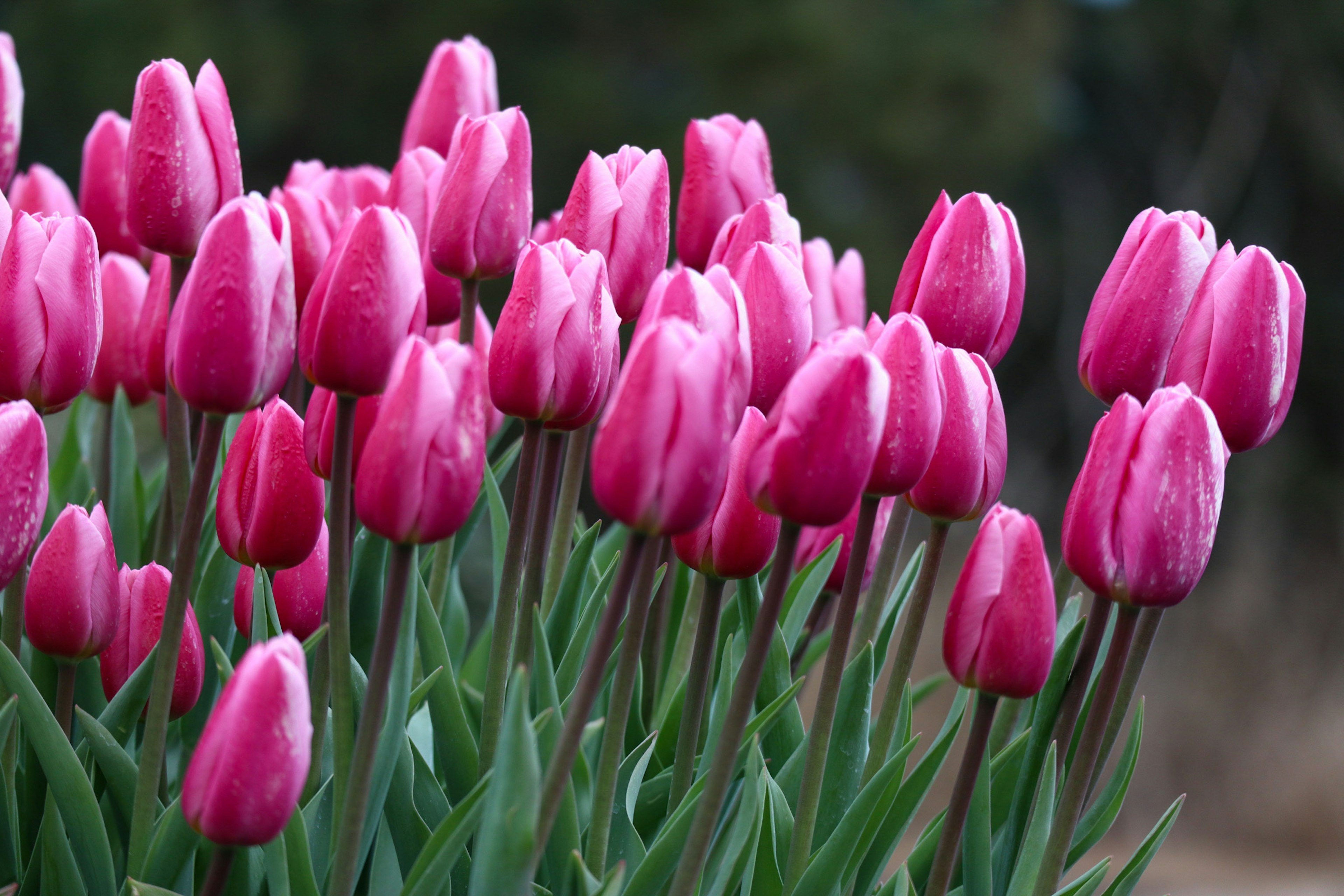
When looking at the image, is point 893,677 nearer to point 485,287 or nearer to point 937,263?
point 937,263

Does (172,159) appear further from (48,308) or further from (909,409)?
(909,409)

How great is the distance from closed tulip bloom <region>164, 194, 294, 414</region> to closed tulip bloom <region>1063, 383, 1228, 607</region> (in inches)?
12.8

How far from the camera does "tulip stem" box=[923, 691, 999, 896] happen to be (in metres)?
0.55

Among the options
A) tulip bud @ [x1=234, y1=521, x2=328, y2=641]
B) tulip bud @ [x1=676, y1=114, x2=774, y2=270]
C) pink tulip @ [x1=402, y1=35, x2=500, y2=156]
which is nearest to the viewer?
tulip bud @ [x1=234, y1=521, x2=328, y2=641]

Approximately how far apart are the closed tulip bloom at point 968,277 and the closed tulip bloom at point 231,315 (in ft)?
0.99

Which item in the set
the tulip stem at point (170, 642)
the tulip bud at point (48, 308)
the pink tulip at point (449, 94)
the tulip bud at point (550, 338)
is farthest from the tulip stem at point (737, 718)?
the pink tulip at point (449, 94)

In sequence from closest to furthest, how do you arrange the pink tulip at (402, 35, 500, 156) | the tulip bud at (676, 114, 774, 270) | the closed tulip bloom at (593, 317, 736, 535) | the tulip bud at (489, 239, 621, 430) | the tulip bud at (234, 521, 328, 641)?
the closed tulip bloom at (593, 317, 736, 535) → the tulip bud at (489, 239, 621, 430) → the tulip bud at (234, 521, 328, 641) → the tulip bud at (676, 114, 774, 270) → the pink tulip at (402, 35, 500, 156)

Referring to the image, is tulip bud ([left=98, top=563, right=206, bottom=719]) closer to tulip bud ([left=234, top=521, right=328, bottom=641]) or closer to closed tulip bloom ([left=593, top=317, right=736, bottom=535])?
tulip bud ([left=234, top=521, right=328, bottom=641])

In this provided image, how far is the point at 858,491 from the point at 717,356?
0.24 feet

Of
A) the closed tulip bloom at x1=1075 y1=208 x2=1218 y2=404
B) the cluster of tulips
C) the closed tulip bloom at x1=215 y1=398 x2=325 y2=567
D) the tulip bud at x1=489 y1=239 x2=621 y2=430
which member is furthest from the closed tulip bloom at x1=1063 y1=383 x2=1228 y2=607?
the closed tulip bloom at x1=215 y1=398 x2=325 y2=567

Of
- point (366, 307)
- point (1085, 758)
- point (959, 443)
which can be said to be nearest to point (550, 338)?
point (366, 307)

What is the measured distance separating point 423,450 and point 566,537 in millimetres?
299

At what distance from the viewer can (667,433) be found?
15.8 inches

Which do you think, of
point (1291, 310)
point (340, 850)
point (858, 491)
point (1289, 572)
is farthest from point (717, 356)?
point (1289, 572)
